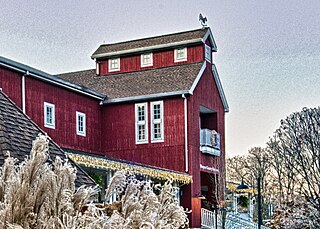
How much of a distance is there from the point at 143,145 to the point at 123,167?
273 inches

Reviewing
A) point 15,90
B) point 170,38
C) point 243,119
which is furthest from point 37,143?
point 243,119

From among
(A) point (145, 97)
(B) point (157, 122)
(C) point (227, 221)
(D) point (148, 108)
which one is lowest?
(C) point (227, 221)

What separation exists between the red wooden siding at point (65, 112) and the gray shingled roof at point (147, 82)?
5.24 feet

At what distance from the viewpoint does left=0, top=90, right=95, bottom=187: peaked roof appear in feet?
25.0

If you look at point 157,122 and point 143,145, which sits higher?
point 157,122

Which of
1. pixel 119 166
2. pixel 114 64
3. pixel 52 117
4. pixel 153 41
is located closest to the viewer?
pixel 119 166

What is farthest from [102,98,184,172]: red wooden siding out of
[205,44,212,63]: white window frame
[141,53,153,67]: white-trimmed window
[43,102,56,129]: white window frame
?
[43,102,56,129]: white window frame

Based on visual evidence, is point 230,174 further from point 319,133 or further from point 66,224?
point 66,224

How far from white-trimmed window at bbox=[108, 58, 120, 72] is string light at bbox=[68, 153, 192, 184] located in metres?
7.81

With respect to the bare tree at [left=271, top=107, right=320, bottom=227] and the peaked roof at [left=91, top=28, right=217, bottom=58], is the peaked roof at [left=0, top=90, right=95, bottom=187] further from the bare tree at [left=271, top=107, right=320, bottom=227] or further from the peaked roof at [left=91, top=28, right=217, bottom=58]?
the peaked roof at [left=91, top=28, right=217, bottom=58]

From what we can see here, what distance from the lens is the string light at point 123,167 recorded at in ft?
69.5

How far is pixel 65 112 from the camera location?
88.3 ft

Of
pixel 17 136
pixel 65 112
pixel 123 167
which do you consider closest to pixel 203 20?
pixel 65 112

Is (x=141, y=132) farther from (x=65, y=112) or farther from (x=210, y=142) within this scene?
(x=65, y=112)
